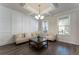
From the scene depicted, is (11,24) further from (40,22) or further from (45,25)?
(45,25)

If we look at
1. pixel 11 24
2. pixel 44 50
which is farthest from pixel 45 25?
pixel 11 24

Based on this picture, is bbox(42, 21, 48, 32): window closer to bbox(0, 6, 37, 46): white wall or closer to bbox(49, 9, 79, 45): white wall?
bbox(49, 9, 79, 45): white wall

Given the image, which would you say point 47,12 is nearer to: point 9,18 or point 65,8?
point 65,8

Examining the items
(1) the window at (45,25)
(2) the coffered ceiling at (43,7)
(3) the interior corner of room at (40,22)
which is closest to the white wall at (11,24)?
(3) the interior corner of room at (40,22)

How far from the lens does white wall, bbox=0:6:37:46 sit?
1.79 meters

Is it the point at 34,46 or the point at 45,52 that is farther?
the point at 34,46

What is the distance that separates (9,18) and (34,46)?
42.8 inches

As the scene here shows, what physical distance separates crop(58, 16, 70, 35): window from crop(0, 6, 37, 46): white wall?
748 millimetres

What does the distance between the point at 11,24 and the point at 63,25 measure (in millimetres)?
1518

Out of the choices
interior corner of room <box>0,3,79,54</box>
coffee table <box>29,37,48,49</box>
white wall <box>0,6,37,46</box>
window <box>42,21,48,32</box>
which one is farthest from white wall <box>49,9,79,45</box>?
white wall <box>0,6,37,46</box>

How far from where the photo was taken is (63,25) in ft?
6.32

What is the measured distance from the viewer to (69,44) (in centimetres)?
189
